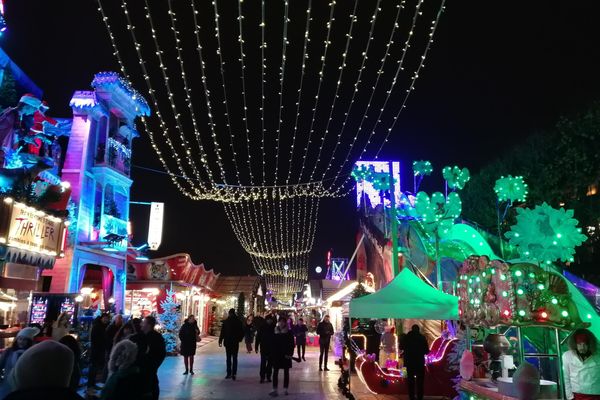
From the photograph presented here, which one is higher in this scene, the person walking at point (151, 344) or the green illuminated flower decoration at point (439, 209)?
Result: the green illuminated flower decoration at point (439, 209)

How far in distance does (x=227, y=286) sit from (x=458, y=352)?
29.5 m

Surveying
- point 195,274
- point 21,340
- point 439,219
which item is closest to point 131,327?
point 21,340

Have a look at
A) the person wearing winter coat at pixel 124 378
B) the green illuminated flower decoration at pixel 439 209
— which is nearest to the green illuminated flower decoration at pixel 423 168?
the green illuminated flower decoration at pixel 439 209

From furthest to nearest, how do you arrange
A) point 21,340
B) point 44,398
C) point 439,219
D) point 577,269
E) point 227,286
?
point 227,286 → point 577,269 → point 439,219 → point 21,340 → point 44,398

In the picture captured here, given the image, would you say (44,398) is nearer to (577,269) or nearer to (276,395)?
(276,395)

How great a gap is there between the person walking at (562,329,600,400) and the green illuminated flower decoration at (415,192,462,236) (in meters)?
7.08

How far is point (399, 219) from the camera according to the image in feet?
57.1

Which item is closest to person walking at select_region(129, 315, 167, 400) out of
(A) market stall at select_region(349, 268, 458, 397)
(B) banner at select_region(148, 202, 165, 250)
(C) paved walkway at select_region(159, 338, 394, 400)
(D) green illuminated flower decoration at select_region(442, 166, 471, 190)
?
(C) paved walkway at select_region(159, 338, 394, 400)

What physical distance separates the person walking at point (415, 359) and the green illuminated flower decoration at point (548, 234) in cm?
350

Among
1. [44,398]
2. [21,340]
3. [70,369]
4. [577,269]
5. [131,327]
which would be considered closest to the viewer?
[44,398]

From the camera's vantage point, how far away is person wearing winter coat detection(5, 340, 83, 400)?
2.21 metres

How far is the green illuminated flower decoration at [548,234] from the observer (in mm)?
6492

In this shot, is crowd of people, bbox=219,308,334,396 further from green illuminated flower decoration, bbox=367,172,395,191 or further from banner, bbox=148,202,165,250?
banner, bbox=148,202,165,250

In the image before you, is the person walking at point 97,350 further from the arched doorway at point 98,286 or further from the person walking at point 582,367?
the person walking at point 582,367
